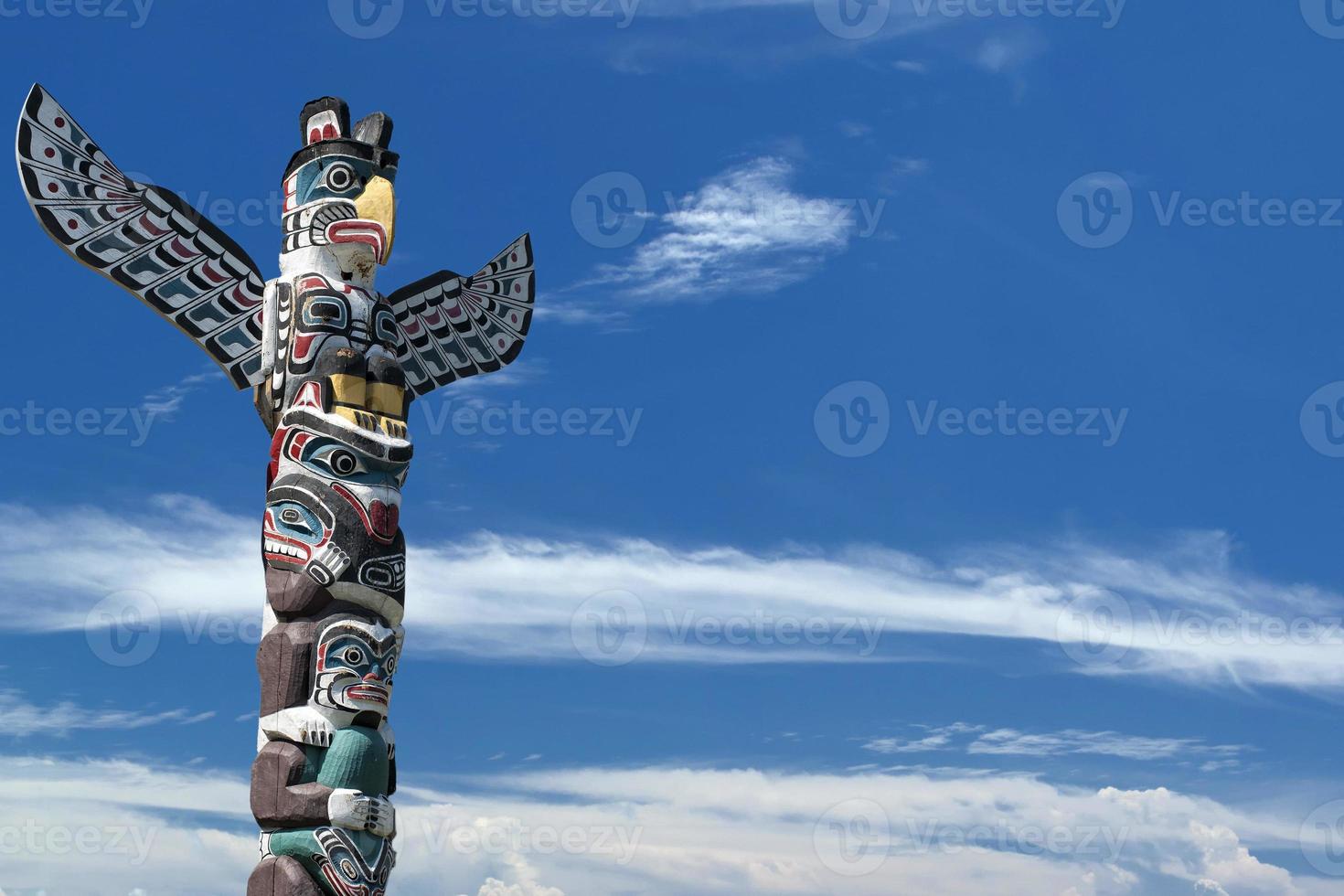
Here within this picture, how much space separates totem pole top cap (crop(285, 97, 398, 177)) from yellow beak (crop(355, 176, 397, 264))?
1.33 ft

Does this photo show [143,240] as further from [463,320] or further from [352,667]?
[352,667]

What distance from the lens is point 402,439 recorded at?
Answer: 15797mm

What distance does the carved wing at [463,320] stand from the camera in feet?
61.8

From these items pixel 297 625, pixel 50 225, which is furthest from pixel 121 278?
pixel 297 625

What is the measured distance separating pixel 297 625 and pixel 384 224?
4.16 meters

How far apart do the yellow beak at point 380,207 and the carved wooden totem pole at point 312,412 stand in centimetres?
2

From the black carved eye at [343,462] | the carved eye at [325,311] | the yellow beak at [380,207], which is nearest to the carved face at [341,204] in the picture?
the yellow beak at [380,207]

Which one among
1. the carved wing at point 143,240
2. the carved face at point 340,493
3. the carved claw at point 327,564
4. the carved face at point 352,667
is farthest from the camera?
the carved wing at point 143,240

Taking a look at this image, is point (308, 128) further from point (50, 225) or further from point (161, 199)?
point (50, 225)

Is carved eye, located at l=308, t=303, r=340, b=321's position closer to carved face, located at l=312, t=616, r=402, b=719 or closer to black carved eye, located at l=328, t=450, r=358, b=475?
black carved eye, located at l=328, t=450, r=358, b=475

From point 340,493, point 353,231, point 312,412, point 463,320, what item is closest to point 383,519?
point 340,493

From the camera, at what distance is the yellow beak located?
54.2ft

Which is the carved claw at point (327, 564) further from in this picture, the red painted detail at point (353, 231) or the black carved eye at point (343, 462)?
the red painted detail at point (353, 231)

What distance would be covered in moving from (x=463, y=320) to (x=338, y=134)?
117 inches
